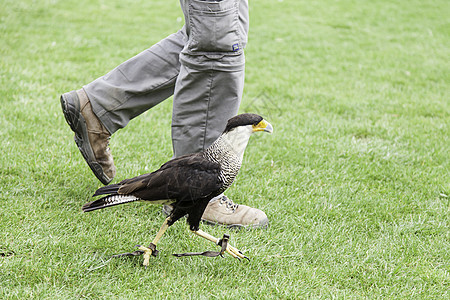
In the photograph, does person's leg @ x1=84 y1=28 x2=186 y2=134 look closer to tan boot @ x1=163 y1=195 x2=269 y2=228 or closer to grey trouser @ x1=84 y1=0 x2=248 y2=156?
grey trouser @ x1=84 y1=0 x2=248 y2=156

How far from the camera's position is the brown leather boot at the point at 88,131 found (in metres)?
3.12

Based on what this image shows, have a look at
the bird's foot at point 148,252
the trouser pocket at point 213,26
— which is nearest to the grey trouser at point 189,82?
the trouser pocket at point 213,26

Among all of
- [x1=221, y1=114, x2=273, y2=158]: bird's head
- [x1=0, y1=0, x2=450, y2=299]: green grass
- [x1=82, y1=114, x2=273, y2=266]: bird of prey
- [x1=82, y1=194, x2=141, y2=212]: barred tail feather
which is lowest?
[x1=0, y1=0, x2=450, y2=299]: green grass

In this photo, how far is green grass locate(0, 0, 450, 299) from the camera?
254cm

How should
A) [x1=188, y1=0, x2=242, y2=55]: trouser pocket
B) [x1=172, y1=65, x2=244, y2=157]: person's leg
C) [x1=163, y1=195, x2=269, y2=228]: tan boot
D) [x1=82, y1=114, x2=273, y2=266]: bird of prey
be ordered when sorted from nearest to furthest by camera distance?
[x1=82, y1=114, x2=273, y2=266]: bird of prey → [x1=188, y1=0, x2=242, y2=55]: trouser pocket → [x1=172, y1=65, x2=244, y2=157]: person's leg → [x1=163, y1=195, x2=269, y2=228]: tan boot

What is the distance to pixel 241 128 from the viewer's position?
99.2 inches

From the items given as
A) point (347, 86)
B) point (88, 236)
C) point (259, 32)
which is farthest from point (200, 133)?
point (259, 32)

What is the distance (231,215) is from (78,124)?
115 centimetres

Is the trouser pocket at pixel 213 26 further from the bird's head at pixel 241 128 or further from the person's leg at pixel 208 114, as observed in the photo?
the bird's head at pixel 241 128

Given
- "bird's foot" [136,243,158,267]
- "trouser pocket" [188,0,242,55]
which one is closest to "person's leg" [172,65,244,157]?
"trouser pocket" [188,0,242,55]

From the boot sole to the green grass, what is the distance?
0.25 m

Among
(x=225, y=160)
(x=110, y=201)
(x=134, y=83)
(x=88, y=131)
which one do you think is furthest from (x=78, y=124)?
(x=225, y=160)

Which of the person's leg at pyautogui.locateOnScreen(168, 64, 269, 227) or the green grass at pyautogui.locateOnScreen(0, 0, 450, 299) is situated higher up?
the person's leg at pyautogui.locateOnScreen(168, 64, 269, 227)

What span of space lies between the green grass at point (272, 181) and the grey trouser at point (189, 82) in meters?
0.58
